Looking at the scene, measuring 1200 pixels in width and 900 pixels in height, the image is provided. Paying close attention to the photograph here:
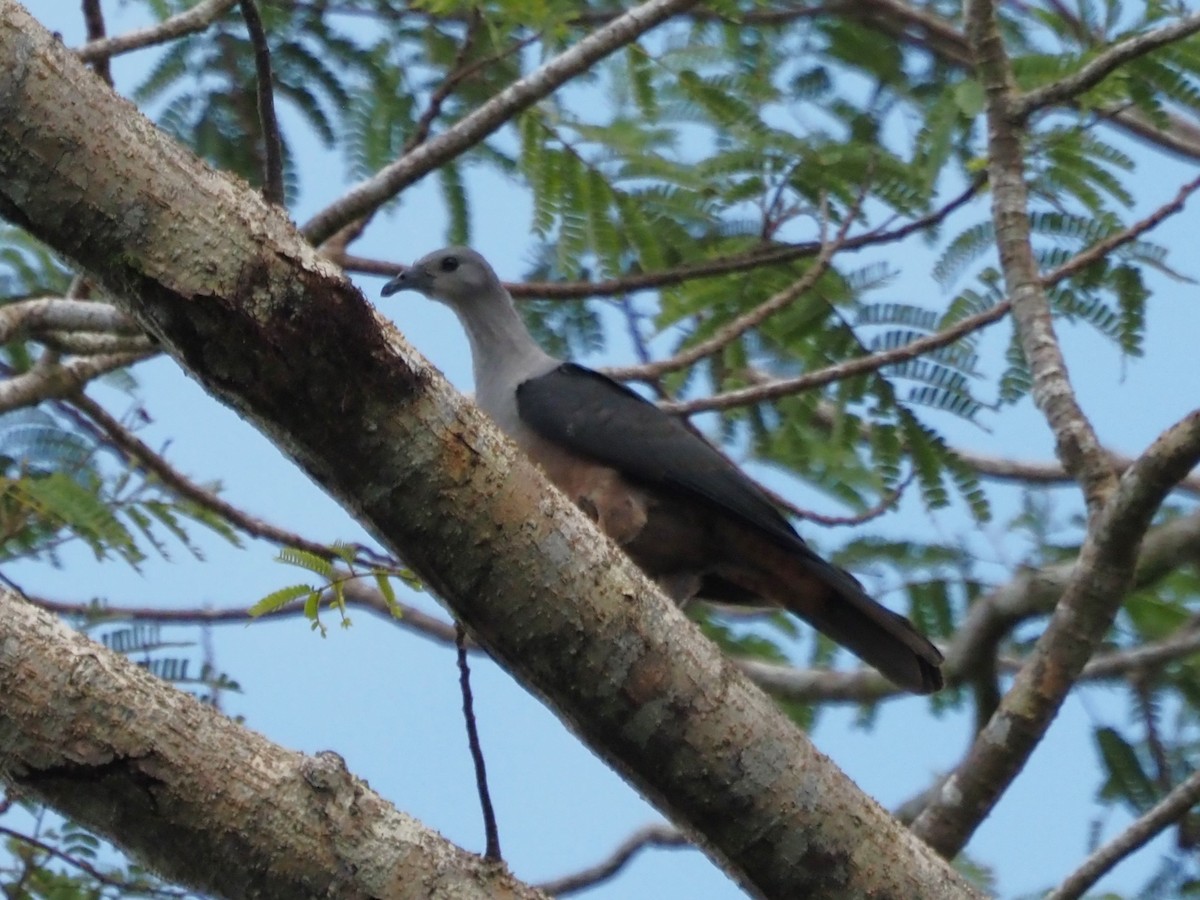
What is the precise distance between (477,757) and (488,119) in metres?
2.84

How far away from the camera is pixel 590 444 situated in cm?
520

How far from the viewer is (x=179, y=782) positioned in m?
2.59

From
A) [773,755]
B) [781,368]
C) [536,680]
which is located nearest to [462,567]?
[536,680]

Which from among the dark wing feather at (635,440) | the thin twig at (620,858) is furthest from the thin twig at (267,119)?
the thin twig at (620,858)

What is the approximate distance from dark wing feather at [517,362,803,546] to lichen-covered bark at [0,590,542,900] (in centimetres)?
255

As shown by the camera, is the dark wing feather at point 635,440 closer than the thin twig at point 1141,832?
No

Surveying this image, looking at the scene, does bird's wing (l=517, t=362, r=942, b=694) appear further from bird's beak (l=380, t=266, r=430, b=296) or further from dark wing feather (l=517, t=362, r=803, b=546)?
bird's beak (l=380, t=266, r=430, b=296)

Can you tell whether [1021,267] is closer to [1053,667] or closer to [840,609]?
[840,609]

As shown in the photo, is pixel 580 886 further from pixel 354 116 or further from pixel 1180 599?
pixel 354 116

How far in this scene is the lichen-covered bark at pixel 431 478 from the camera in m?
2.52

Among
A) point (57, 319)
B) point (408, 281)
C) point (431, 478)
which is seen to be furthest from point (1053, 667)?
point (57, 319)

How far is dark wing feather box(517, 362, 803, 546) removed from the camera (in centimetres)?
514

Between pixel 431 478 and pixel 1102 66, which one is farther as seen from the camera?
pixel 1102 66

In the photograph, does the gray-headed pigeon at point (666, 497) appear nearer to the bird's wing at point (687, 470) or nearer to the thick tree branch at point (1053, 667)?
the bird's wing at point (687, 470)
